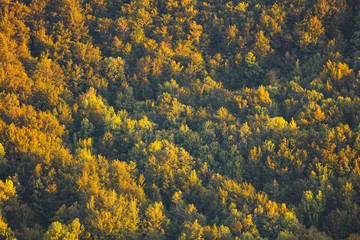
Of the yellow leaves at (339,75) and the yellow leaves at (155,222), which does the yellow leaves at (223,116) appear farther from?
the yellow leaves at (155,222)

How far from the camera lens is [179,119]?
24.2 m

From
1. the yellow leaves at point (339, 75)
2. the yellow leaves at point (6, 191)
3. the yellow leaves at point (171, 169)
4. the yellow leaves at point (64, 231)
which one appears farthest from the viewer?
the yellow leaves at point (339, 75)

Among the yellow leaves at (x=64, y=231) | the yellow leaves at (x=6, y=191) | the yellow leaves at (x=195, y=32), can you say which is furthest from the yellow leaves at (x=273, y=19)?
the yellow leaves at (x=6, y=191)

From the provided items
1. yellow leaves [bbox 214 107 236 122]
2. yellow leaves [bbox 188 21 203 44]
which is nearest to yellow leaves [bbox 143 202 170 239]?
yellow leaves [bbox 214 107 236 122]

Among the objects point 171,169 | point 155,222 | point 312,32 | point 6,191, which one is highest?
point 312,32

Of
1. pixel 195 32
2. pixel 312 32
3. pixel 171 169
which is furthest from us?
pixel 195 32

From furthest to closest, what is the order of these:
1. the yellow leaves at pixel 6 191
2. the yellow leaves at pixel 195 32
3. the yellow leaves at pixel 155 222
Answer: the yellow leaves at pixel 195 32, the yellow leaves at pixel 155 222, the yellow leaves at pixel 6 191

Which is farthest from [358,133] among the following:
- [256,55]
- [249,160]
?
[256,55]

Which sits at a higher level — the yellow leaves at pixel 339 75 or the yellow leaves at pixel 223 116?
the yellow leaves at pixel 339 75

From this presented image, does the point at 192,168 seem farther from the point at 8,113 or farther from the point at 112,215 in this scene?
the point at 8,113

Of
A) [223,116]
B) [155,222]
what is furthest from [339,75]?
[155,222]

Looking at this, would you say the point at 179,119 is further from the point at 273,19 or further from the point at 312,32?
the point at 312,32

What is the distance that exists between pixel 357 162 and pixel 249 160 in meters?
5.69

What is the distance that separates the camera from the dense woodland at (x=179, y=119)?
16328 mm
